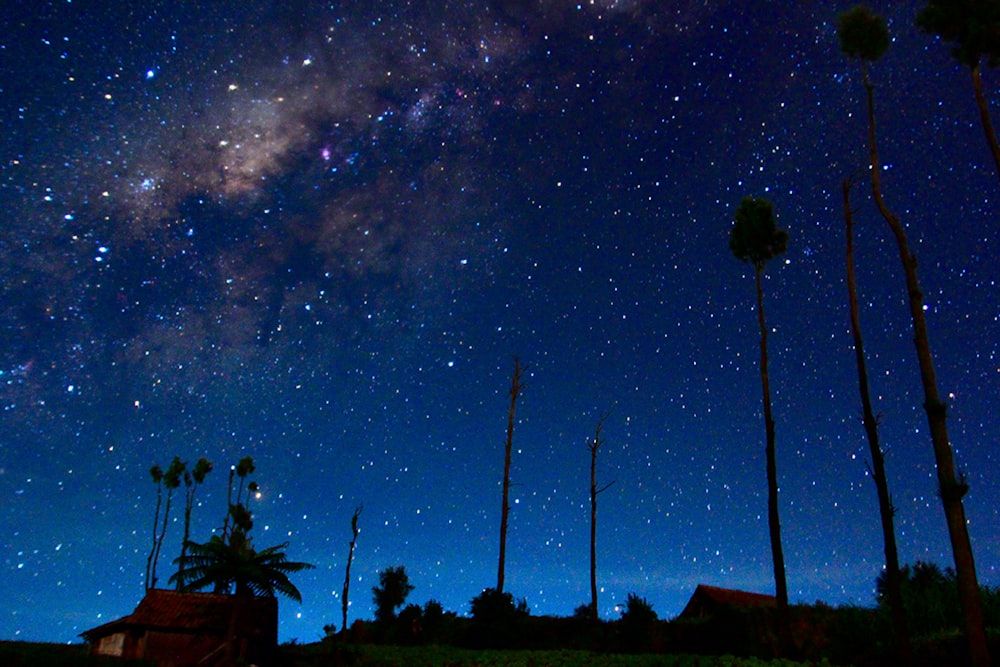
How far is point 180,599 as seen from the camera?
37.4 meters

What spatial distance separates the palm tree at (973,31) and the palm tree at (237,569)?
33.3 m

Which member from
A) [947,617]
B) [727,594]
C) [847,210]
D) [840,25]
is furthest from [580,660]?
[727,594]

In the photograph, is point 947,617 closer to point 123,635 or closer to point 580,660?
point 580,660

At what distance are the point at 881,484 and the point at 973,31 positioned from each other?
10.2 meters

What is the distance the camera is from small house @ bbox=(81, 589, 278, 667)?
112 feet

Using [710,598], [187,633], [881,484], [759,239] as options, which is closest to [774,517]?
[881,484]

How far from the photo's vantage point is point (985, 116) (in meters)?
13.5

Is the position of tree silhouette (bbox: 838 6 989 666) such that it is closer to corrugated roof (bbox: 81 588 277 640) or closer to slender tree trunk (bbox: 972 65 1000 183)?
slender tree trunk (bbox: 972 65 1000 183)

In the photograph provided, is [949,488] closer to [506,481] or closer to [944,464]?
[944,464]

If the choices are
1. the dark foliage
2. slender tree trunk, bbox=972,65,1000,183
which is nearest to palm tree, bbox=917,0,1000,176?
slender tree trunk, bbox=972,65,1000,183

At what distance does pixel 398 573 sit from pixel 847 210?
31292 millimetres

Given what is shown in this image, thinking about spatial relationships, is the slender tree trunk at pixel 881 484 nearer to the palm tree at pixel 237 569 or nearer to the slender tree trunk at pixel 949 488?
the slender tree trunk at pixel 949 488

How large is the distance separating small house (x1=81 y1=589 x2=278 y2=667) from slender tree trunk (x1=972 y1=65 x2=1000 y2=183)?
3534cm

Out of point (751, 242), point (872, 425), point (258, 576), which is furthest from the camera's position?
point (258, 576)
